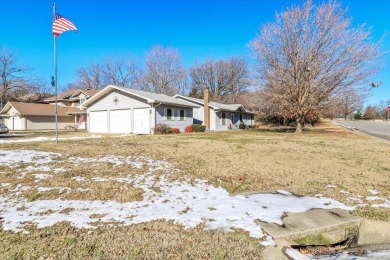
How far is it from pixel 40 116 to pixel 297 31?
105ft

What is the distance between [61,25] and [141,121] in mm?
10679

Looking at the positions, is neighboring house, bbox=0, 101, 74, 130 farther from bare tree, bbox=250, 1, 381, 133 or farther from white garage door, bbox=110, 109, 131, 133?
bare tree, bbox=250, 1, 381, 133

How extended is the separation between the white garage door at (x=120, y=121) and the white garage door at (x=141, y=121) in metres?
0.79

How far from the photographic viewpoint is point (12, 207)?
359cm

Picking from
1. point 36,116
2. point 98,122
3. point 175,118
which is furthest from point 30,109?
point 175,118

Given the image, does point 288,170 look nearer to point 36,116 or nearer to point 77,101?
point 36,116

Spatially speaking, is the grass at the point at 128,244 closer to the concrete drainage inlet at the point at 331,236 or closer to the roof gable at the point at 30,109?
the concrete drainage inlet at the point at 331,236

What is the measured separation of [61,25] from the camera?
34.9 ft

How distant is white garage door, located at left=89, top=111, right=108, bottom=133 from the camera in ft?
74.2

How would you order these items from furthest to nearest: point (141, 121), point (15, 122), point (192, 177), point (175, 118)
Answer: point (15, 122) < point (175, 118) < point (141, 121) < point (192, 177)

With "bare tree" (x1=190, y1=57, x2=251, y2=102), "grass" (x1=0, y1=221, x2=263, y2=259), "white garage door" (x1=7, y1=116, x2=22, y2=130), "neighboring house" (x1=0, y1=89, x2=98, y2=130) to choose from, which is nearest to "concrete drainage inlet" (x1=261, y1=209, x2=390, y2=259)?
"grass" (x1=0, y1=221, x2=263, y2=259)

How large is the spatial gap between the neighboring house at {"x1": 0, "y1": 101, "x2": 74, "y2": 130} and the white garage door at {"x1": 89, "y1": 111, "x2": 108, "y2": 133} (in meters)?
12.8

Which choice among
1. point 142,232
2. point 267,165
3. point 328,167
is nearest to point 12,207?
point 142,232

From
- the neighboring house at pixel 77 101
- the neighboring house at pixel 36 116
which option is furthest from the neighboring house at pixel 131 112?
the neighboring house at pixel 77 101
